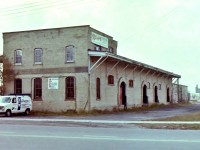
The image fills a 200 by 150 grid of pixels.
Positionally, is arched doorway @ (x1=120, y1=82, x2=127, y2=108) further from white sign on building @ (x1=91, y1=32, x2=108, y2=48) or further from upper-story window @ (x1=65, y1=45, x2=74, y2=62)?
upper-story window @ (x1=65, y1=45, x2=74, y2=62)

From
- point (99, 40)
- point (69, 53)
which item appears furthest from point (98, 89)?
point (99, 40)

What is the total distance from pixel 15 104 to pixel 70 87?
5.04 m

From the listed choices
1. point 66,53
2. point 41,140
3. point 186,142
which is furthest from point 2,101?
point 186,142

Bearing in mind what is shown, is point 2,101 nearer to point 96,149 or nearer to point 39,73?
point 39,73

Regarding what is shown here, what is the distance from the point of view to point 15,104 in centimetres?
3059

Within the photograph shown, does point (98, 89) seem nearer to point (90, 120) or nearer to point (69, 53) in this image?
point (69, 53)

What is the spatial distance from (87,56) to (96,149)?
2242 cm

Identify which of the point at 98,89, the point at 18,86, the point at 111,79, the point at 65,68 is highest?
the point at 65,68

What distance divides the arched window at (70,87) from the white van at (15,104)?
10.8 feet

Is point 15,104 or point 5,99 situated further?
point 15,104

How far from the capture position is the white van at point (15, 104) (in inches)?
1167

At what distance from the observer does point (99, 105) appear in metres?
34.1

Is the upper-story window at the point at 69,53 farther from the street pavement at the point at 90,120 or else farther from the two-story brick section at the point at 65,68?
the street pavement at the point at 90,120

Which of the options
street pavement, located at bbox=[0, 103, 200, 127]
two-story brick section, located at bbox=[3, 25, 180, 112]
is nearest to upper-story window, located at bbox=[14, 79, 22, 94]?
two-story brick section, located at bbox=[3, 25, 180, 112]
